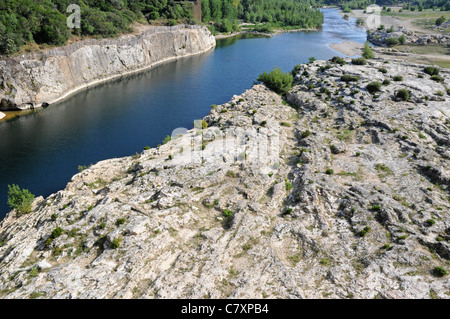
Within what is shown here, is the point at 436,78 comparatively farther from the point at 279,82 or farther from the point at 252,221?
the point at 252,221

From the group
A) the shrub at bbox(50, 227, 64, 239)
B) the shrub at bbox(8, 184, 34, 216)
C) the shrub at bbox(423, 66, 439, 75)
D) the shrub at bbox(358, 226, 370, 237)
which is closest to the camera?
the shrub at bbox(50, 227, 64, 239)

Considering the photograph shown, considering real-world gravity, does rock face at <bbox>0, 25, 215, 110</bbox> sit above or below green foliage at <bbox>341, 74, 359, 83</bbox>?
above

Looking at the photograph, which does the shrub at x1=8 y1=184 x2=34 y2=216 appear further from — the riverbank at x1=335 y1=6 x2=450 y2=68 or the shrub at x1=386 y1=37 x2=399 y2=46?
the shrub at x1=386 y1=37 x2=399 y2=46

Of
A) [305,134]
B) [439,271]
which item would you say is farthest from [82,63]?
[439,271]

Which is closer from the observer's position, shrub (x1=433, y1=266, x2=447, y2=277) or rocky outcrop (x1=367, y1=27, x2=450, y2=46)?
shrub (x1=433, y1=266, x2=447, y2=277)

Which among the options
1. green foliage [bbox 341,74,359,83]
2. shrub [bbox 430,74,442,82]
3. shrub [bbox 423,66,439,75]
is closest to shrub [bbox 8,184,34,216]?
green foliage [bbox 341,74,359,83]

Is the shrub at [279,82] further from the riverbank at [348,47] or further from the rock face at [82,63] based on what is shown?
the riverbank at [348,47]

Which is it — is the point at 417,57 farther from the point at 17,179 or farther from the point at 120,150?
the point at 17,179
